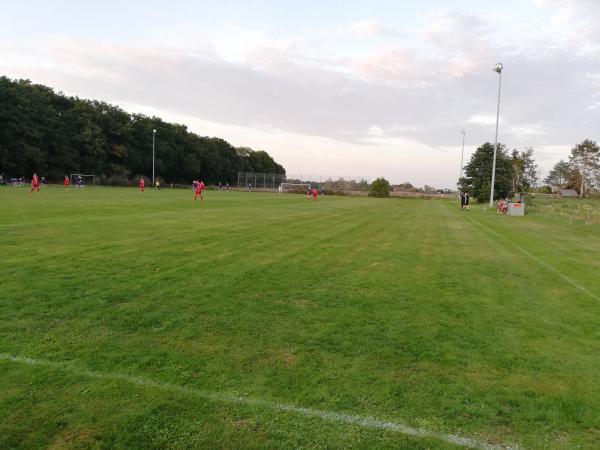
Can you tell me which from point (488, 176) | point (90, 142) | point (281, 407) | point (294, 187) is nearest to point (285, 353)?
point (281, 407)

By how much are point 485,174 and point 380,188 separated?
2614 cm

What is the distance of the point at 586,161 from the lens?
103 metres

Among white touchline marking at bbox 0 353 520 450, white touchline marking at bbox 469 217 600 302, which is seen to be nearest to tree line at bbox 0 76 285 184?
white touchline marking at bbox 469 217 600 302

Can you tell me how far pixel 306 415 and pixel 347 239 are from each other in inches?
425

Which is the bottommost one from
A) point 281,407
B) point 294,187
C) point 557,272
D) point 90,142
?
point 281,407

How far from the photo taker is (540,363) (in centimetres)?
468

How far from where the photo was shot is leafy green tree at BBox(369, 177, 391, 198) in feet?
271

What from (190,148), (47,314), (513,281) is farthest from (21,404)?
(190,148)

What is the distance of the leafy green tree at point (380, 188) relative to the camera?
82.6 metres

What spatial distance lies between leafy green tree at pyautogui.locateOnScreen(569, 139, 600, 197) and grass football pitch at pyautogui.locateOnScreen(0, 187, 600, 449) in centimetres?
10941

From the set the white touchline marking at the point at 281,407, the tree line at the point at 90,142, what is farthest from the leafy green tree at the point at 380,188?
the white touchline marking at the point at 281,407

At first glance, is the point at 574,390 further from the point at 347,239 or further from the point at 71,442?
the point at 347,239

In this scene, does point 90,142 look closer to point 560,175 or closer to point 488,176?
point 488,176

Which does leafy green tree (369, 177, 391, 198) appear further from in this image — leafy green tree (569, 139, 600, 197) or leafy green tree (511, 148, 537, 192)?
leafy green tree (569, 139, 600, 197)
